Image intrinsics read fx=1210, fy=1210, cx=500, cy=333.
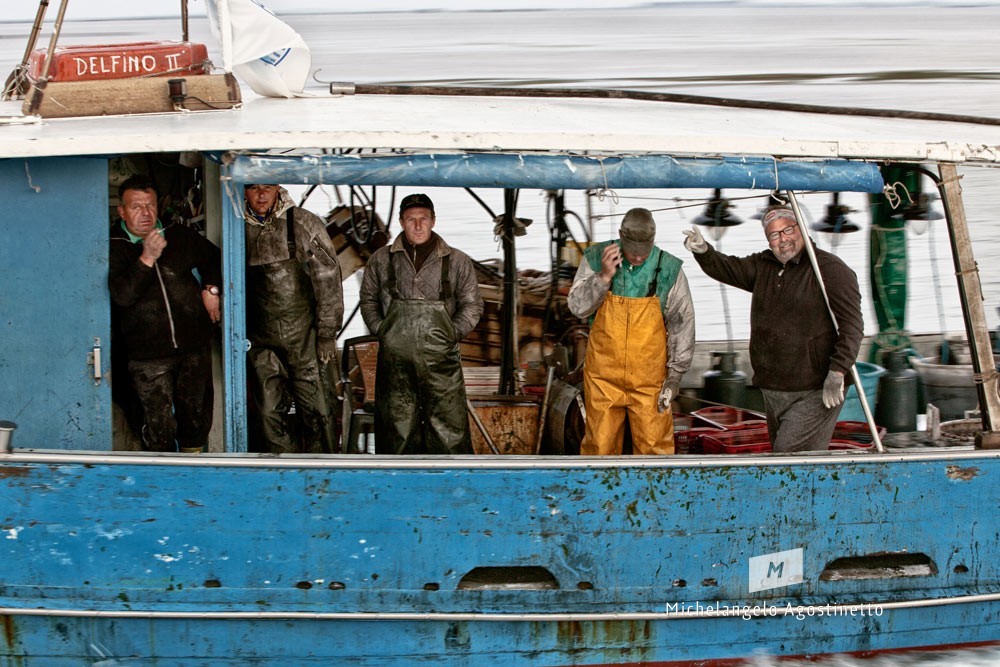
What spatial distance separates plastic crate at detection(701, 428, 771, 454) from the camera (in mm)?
6426

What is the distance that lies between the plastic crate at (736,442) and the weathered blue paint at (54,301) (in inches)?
122

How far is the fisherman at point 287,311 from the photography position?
578 cm

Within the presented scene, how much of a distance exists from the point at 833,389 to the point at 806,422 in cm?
26

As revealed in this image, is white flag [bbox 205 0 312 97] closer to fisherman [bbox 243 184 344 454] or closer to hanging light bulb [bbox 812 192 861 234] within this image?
fisherman [bbox 243 184 344 454]

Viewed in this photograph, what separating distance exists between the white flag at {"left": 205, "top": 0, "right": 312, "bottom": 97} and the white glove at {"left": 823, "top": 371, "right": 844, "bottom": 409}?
10.5ft

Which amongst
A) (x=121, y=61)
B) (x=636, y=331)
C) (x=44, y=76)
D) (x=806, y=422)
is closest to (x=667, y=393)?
(x=636, y=331)

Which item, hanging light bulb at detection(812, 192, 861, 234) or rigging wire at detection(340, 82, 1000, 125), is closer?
rigging wire at detection(340, 82, 1000, 125)

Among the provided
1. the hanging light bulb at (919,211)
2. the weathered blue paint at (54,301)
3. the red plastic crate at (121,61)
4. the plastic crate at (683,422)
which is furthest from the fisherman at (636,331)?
the red plastic crate at (121,61)

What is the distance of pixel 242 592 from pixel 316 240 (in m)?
1.70

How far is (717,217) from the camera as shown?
785 centimetres

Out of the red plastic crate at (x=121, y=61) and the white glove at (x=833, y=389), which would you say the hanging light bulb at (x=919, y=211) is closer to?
the white glove at (x=833, y=389)

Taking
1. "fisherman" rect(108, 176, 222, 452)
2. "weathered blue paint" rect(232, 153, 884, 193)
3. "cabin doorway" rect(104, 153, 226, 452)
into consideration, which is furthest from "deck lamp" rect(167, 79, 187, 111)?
"weathered blue paint" rect(232, 153, 884, 193)

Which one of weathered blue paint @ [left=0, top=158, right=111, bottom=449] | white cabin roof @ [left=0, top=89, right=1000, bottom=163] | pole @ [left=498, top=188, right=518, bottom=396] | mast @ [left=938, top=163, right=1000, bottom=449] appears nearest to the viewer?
white cabin roof @ [left=0, top=89, right=1000, bottom=163]

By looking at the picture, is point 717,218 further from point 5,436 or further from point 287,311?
point 5,436
